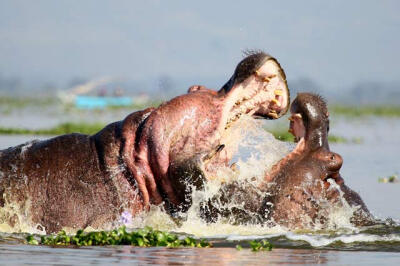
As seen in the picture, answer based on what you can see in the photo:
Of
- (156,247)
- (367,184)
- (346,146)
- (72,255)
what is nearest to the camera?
(72,255)

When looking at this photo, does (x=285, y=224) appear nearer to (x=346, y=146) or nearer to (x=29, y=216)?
(x=29, y=216)

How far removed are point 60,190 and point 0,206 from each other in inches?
20.2

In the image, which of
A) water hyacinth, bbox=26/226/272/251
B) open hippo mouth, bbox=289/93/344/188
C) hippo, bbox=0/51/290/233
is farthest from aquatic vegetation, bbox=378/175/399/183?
water hyacinth, bbox=26/226/272/251

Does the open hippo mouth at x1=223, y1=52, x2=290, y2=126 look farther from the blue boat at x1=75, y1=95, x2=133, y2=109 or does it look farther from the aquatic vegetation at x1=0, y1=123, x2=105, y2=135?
the blue boat at x1=75, y1=95, x2=133, y2=109

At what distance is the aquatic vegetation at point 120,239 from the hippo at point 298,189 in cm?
56

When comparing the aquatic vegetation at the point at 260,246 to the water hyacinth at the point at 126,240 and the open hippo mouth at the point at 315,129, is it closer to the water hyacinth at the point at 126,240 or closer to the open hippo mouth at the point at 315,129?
the water hyacinth at the point at 126,240

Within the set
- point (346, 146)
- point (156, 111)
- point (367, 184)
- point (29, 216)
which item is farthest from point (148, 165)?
point (346, 146)

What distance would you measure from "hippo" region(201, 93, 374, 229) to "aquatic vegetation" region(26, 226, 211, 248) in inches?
22.2

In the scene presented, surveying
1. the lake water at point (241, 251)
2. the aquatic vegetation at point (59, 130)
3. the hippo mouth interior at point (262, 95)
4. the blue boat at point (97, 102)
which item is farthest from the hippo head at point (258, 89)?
the blue boat at point (97, 102)

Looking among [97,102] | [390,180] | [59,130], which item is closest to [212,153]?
[390,180]

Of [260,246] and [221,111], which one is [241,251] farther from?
[221,111]

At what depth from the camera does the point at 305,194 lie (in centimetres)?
906

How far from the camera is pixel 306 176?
9086 millimetres

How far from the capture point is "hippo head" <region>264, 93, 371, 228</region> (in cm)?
905
